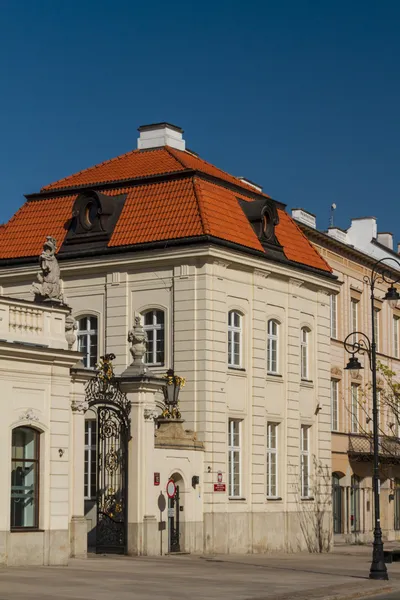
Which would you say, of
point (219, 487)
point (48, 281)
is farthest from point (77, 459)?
point (219, 487)

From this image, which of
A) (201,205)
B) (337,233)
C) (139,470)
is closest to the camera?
(139,470)

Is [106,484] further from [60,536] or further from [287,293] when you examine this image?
[287,293]

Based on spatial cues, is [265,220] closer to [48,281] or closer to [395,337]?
[48,281]

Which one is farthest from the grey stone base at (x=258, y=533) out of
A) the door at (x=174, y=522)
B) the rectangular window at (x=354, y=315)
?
the rectangular window at (x=354, y=315)

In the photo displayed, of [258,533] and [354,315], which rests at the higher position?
[354,315]

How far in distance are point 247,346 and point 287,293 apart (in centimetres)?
350

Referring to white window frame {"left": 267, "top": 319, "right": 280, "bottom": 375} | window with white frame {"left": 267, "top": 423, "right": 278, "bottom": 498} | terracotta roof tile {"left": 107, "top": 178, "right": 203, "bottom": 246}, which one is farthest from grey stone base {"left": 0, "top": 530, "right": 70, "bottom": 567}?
white window frame {"left": 267, "top": 319, "right": 280, "bottom": 375}

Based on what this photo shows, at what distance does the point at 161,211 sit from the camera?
137ft

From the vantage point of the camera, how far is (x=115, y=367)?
4200 cm

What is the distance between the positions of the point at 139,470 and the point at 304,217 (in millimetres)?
22581

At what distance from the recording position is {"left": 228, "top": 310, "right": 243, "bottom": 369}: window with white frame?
41.6 meters

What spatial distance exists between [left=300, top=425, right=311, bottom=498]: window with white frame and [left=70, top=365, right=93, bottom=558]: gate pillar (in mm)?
13315

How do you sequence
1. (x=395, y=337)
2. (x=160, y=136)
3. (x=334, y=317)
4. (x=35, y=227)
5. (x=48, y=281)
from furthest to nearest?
(x=395, y=337)
(x=334, y=317)
(x=160, y=136)
(x=35, y=227)
(x=48, y=281)

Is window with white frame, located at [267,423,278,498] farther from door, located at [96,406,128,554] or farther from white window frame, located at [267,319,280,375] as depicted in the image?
door, located at [96,406,128,554]
